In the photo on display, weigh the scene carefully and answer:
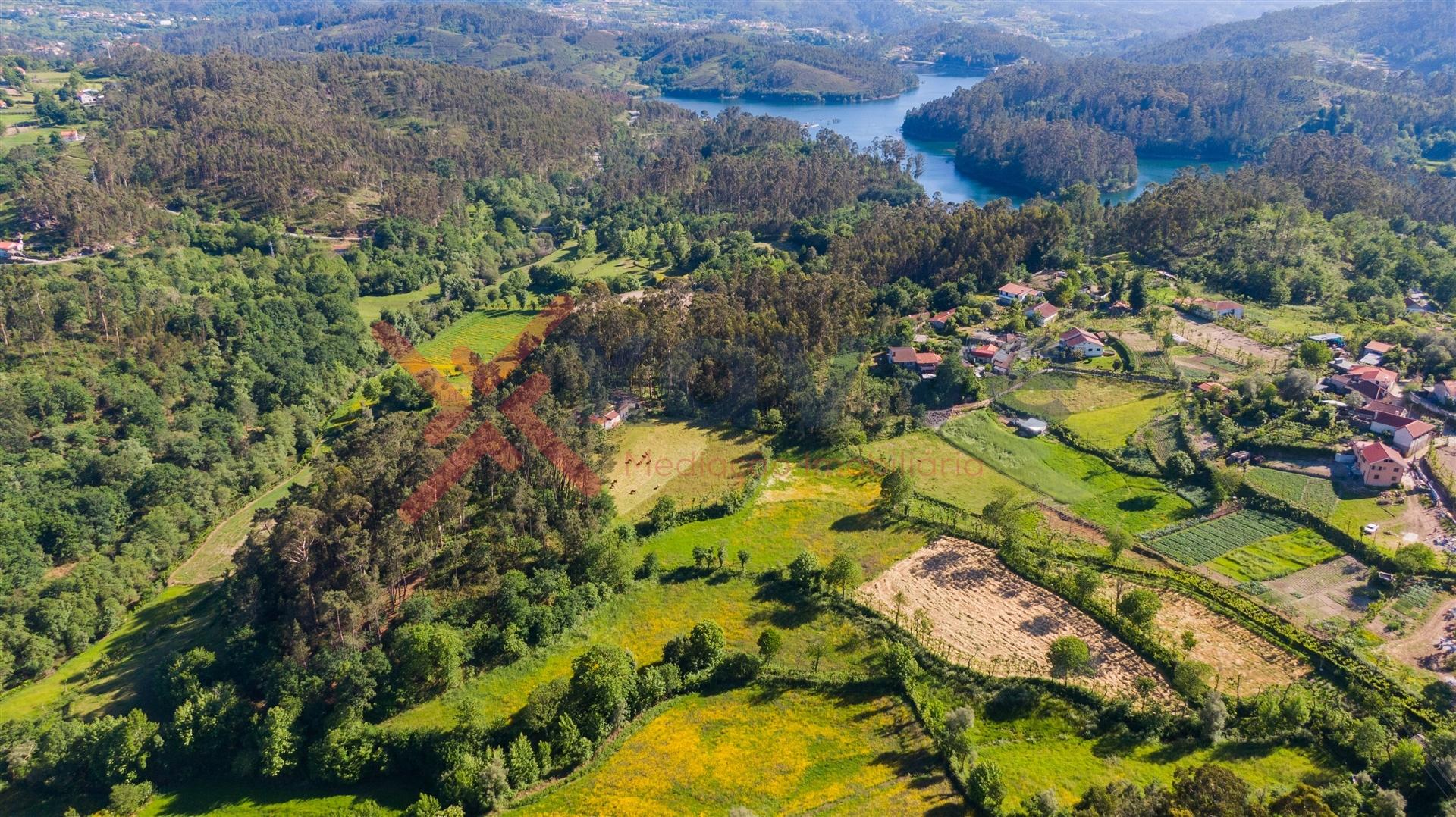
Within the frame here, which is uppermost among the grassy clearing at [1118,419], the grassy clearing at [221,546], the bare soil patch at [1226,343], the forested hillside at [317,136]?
the forested hillside at [317,136]

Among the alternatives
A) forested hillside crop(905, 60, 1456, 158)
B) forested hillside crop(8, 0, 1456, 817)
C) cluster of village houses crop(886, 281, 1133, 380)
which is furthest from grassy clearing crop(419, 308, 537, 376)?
forested hillside crop(905, 60, 1456, 158)

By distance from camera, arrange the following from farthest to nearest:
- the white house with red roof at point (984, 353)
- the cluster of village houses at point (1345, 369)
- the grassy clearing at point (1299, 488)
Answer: the white house with red roof at point (984, 353), the cluster of village houses at point (1345, 369), the grassy clearing at point (1299, 488)

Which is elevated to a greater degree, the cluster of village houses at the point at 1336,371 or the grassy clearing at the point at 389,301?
the cluster of village houses at the point at 1336,371

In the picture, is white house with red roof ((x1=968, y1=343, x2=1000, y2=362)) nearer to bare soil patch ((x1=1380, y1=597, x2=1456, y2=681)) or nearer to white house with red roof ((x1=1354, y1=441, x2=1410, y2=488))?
white house with red roof ((x1=1354, y1=441, x2=1410, y2=488))

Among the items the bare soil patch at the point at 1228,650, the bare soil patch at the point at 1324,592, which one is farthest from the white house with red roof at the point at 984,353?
the bare soil patch at the point at 1228,650

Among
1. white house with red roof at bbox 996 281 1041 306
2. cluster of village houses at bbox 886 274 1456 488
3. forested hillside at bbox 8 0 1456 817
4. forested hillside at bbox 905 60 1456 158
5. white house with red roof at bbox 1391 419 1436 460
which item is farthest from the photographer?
forested hillside at bbox 905 60 1456 158

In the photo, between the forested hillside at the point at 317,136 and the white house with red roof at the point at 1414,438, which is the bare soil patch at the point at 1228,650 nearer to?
the white house with red roof at the point at 1414,438
